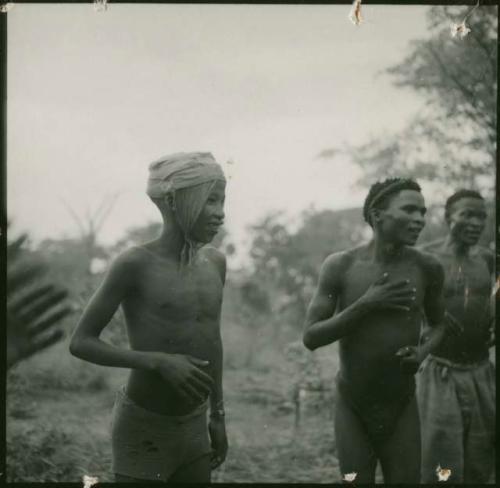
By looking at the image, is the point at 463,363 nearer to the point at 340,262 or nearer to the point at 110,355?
the point at 340,262

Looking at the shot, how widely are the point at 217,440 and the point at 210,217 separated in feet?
2.48

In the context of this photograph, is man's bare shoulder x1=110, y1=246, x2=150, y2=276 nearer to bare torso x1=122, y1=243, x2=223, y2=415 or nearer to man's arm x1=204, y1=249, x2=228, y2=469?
bare torso x1=122, y1=243, x2=223, y2=415

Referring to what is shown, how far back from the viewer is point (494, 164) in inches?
122

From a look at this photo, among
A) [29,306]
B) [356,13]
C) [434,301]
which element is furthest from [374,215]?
[29,306]

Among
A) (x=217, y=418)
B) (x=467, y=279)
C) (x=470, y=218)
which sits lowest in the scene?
(x=217, y=418)

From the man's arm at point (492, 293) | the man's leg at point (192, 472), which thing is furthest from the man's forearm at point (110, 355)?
the man's arm at point (492, 293)

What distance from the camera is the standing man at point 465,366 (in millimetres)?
2973

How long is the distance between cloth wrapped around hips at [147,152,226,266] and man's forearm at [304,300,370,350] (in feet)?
1.70

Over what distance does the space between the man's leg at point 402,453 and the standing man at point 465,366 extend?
31 cm

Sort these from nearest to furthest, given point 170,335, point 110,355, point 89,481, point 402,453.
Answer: point 110,355, point 170,335, point 402,453, point 89,481

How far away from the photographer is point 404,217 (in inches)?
106

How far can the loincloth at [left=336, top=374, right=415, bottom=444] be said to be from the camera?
2656mm

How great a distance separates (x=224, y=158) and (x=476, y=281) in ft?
3.72

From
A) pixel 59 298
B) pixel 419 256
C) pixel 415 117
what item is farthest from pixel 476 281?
pixel 59 298
